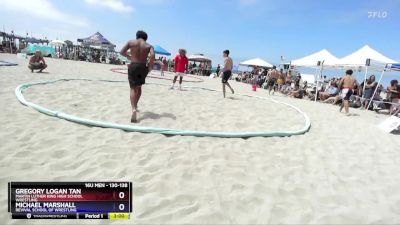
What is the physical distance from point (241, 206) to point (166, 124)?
115 inches

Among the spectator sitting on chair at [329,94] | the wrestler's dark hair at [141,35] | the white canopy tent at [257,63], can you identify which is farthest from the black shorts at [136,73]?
the white canopy tent at [257,63]

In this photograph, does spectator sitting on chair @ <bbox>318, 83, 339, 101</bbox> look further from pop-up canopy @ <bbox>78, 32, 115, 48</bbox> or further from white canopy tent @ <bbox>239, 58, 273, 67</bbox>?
pop-up canopy @ <bbox>78, 32, 115, 48</bbox>

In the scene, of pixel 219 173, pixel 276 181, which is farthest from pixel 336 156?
pixel 219 173

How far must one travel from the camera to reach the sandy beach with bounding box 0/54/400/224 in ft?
9.49

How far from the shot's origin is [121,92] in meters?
8.49

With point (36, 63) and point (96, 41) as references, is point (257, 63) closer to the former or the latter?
point (96, 41)

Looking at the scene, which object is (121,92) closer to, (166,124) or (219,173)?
(166,124)

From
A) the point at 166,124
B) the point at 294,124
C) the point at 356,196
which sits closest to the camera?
the point at 356,196

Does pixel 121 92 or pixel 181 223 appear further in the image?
pixel 121 92
